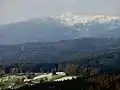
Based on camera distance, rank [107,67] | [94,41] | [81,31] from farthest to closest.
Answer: [81,31] < [94,41] < [107,67]

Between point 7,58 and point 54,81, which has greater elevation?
point 7,58

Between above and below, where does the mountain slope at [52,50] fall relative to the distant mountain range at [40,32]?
below

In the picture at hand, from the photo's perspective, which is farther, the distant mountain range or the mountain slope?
the distant mountain range

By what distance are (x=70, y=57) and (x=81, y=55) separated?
1.64ft

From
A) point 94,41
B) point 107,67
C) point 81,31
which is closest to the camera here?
point 107,67

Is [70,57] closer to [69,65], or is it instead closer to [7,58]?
[69,65]

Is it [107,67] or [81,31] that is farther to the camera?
[81,31]

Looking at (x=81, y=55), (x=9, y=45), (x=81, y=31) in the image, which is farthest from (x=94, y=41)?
(x=9, y=45)

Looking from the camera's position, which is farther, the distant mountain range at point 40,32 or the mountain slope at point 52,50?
the distant mountain range at point 40,32

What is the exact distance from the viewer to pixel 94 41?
53.9 feet

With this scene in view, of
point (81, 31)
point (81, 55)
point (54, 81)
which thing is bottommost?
point (54, 81)

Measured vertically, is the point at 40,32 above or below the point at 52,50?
above

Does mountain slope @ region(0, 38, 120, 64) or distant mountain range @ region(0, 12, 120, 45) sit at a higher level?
distant mountain range @ region(0, 12, 120, 45)

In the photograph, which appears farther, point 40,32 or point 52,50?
point 40,32
